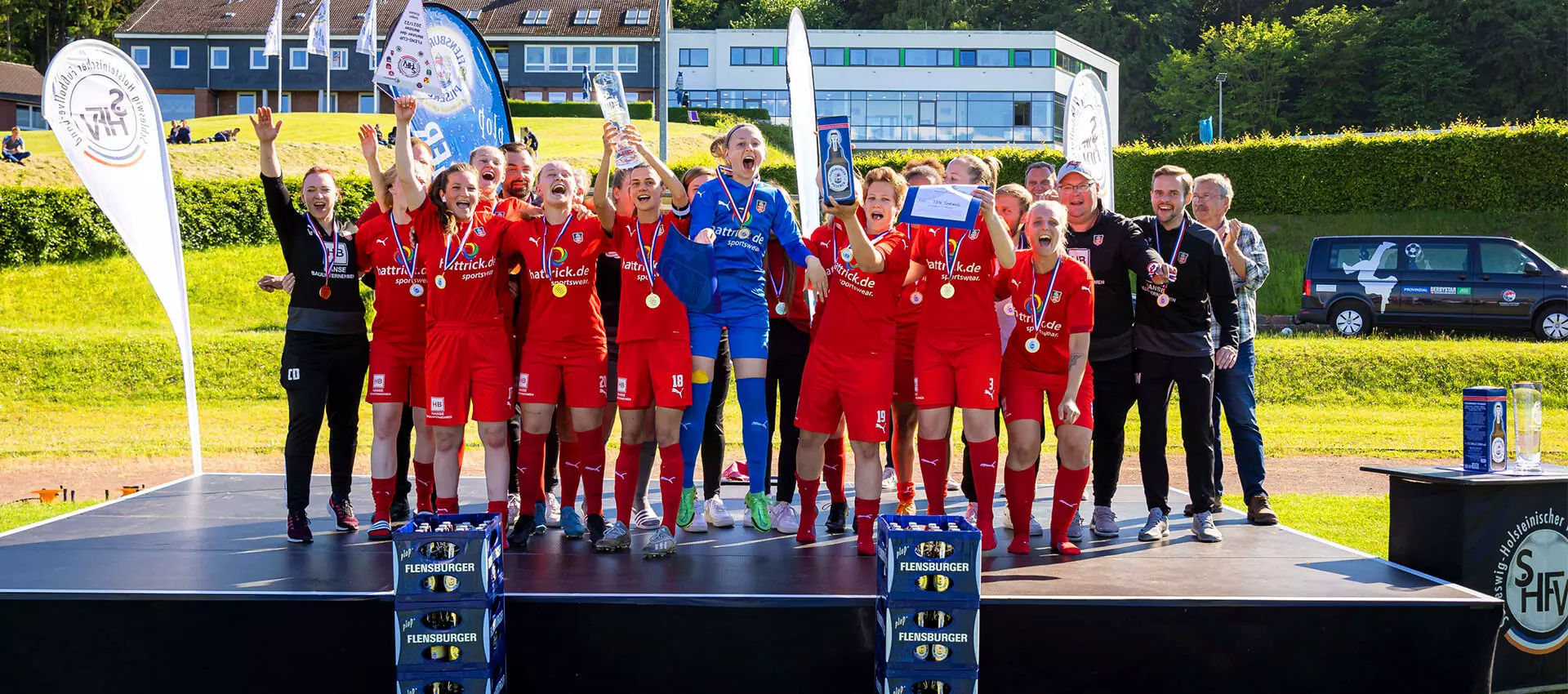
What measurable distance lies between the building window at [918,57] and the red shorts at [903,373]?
45818 millimetres

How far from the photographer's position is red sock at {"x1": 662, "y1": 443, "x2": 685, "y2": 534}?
206 inches

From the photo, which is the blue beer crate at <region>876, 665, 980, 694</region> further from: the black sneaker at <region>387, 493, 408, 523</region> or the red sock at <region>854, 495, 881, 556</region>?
the black sneaker at <region>387, 493, 408, 523</region>

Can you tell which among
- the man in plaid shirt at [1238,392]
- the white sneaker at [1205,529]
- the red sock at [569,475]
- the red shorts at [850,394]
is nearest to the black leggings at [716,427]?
the red shorts at [850,394]

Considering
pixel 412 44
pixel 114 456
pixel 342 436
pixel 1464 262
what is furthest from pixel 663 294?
pixel 1464 262

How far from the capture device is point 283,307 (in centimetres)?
2120

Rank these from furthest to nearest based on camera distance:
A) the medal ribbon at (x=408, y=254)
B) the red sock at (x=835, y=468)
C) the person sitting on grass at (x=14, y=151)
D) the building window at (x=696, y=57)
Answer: the building window at (x=696, y=57) → the person sitting on grass at (x=14, y=151) → the red sock at (x=835, y=468) → the medal ribbon at (x=408, y=254)

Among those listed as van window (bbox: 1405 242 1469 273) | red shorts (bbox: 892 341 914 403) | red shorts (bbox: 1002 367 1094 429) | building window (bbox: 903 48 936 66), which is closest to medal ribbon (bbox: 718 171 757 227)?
red shorts (bbox: 892 341 914 403)

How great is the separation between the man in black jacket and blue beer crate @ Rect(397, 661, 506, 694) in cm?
332

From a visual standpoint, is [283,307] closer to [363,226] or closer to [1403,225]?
[363,226]

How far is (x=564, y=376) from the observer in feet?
17.5

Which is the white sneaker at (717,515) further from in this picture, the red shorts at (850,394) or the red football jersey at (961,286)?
the red football jersey at (961,286)

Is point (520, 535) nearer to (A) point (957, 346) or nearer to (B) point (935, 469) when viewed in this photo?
(B) point (935, 469)

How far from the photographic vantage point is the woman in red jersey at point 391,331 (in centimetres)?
550

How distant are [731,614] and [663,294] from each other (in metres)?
1.64
